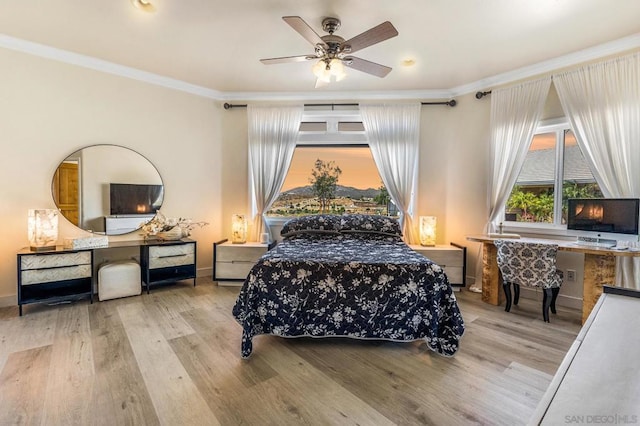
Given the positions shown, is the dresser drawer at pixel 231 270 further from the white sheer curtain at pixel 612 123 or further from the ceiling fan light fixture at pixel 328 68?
the white sheer curtain at pixel 612 123

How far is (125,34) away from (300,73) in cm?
186

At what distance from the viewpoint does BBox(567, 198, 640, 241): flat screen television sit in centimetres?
262

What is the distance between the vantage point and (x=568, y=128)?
10.7 ft

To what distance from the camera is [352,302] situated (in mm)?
2270

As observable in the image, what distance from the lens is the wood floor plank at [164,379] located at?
5.18 ft

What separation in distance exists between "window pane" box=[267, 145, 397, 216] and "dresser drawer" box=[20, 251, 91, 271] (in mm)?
2342

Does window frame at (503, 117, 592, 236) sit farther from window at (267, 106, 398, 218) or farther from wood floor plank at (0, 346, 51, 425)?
wood floor plank at (0, 346, 51, 425)

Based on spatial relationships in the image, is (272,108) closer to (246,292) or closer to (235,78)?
(235,78)

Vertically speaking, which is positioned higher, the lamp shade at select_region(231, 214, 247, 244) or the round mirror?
the round mirror

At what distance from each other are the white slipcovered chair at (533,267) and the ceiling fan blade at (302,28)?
2.65 m

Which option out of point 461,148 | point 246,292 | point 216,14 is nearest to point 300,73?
point 216,14

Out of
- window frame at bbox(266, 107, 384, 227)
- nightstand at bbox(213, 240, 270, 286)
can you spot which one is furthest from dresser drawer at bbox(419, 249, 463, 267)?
nightstand at bbox(213, 240, 270, 286)

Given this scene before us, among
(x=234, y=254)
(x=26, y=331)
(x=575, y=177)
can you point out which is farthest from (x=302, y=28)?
(x=26, y=331)

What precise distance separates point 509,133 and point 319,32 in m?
2.58
